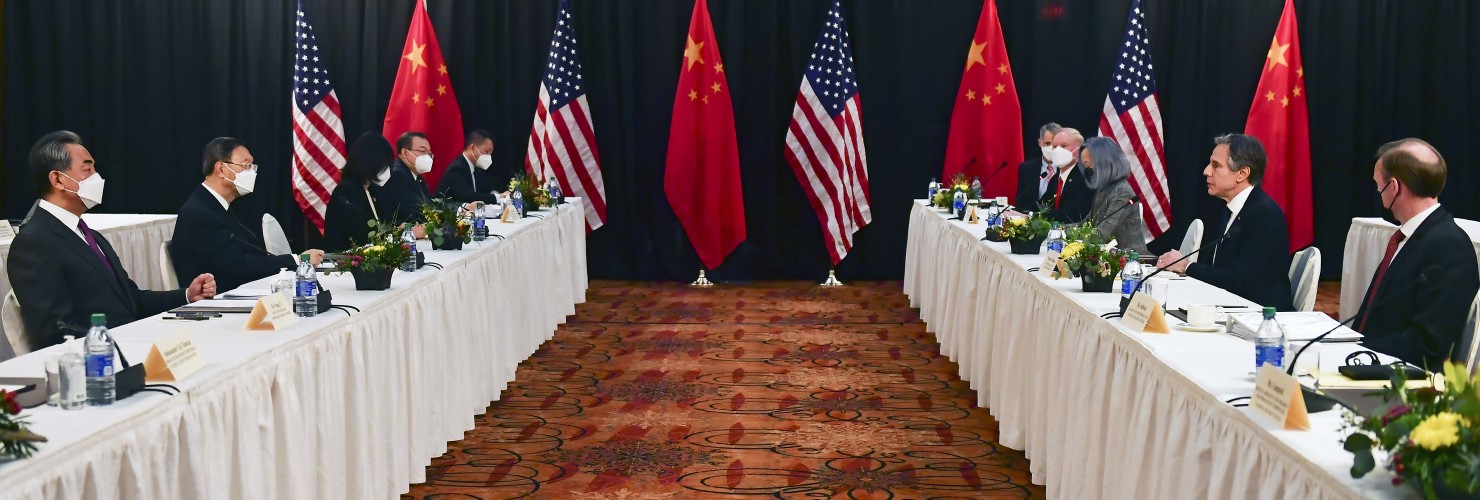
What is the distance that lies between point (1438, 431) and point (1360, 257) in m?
6.34

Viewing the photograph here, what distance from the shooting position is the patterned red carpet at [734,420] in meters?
4.32

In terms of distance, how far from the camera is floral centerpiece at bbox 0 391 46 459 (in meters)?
2.07

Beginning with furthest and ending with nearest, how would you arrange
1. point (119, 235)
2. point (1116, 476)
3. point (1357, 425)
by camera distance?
point (119, 235), point (1116, 476), point (1357, 425)

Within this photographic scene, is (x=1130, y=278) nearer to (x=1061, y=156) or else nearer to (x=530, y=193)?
(x=1061, y=156)

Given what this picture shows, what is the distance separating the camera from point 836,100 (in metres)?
9.11

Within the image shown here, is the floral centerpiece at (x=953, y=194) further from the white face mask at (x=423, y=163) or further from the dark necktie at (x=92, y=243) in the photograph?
the dark necktie at (x=92, y=243)

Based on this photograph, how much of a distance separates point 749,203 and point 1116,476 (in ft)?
22.1

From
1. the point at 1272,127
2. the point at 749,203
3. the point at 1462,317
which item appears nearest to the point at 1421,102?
the point at 1272,127

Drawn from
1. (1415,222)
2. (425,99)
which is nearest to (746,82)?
(425,99)

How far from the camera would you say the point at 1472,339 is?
3.39 metres

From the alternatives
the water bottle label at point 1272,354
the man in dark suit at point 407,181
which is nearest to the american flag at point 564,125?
the man in dark suit at point 407,181

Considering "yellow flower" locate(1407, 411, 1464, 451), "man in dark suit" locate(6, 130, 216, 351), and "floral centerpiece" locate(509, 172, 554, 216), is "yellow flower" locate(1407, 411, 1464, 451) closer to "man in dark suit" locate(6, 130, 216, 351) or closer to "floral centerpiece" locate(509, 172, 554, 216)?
"man in dark suit" locate(6, 130, 216, 351)

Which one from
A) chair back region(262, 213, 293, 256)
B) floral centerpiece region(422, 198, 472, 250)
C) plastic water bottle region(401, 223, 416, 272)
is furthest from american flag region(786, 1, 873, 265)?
plastic water bottle region(401, 223, 416, 272)

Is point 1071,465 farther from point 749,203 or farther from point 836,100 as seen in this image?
point 749,203
